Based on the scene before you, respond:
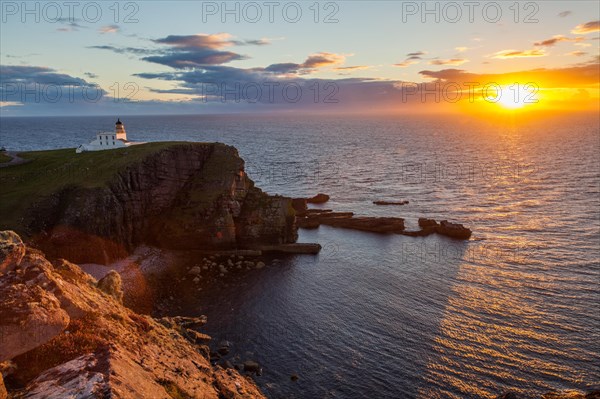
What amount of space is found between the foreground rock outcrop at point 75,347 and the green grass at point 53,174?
3131 centimetres

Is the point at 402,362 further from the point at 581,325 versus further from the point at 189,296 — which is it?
the point at 189,296

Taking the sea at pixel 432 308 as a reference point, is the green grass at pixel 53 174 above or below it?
above

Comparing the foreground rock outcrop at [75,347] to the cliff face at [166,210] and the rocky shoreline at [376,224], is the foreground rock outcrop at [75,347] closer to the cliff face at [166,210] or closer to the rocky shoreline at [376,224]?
the cliff face at [166,210]

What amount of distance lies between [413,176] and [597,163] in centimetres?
5891

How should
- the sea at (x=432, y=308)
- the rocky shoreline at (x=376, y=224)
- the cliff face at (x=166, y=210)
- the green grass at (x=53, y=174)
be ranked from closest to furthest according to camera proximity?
the sea at (x=432, y=308), the cliff face at (x=166, y=210), the green grass at (x=53, y=174), the rocky shoreline at (x=376, y=224)

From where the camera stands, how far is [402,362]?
33094mm

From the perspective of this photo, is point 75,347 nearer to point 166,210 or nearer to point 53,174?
point 166,210

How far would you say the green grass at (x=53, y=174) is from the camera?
4973 cm

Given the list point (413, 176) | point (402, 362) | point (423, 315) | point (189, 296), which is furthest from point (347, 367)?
point (413, 176)

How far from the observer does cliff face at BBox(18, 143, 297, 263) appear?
49.2m

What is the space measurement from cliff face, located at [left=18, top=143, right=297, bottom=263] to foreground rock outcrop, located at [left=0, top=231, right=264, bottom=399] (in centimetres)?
2751

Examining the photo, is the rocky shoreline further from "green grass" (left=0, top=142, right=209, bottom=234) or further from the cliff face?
"green grass" (left=0, top=142, right=209, bottom=234)

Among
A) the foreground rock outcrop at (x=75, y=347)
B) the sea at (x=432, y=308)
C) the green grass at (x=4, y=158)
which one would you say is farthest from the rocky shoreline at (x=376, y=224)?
the green grass at (x=4, y=158)

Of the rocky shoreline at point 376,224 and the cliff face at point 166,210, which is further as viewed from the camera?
the rocky shoreline at point 376,224
